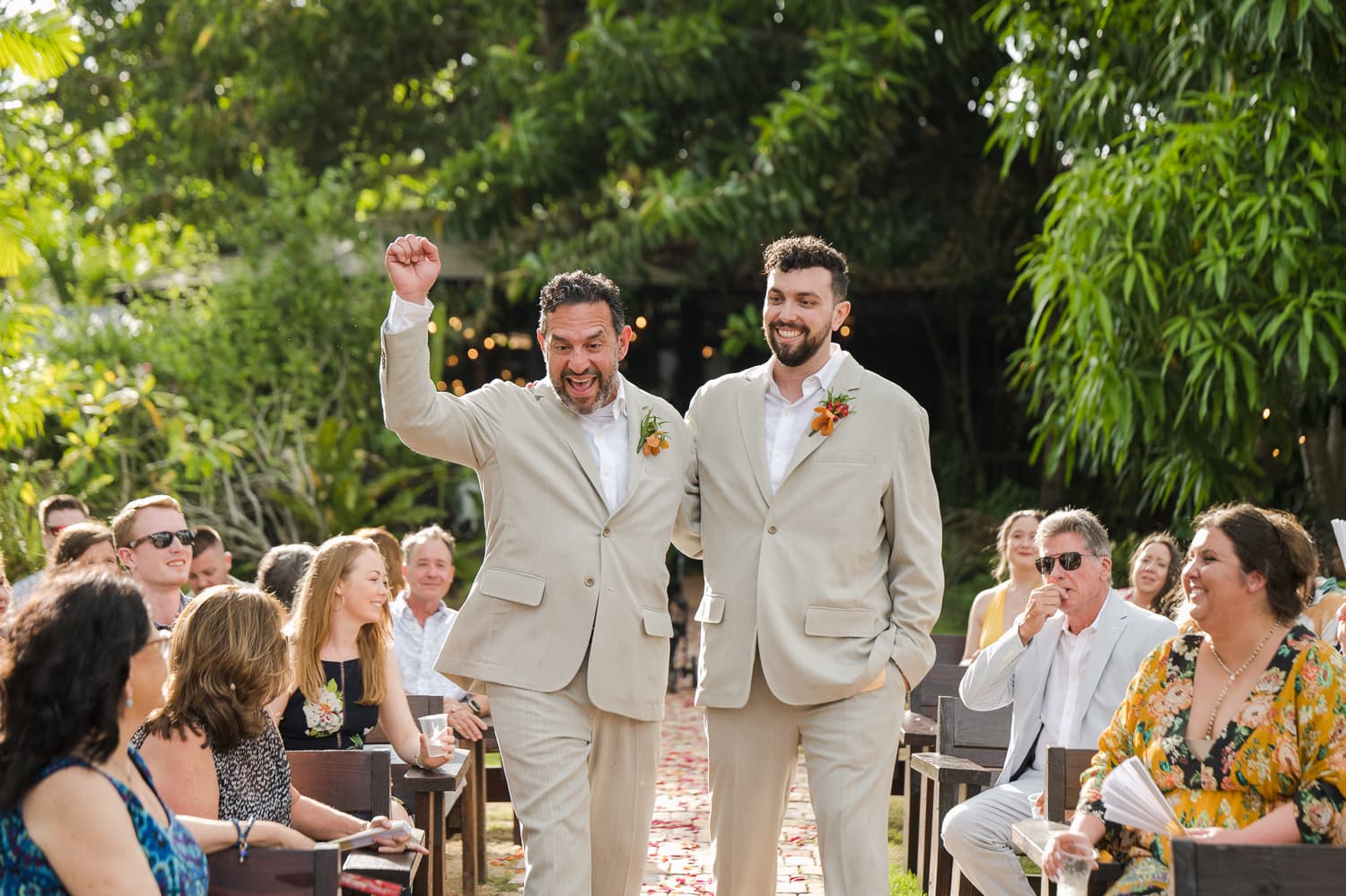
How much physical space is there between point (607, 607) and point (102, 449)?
8.59 m

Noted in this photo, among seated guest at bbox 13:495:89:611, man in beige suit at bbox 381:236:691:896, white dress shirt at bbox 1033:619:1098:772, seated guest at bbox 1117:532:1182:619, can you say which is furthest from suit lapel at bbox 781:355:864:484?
seated guest at bbox 13:495:89:611

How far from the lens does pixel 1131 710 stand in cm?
367

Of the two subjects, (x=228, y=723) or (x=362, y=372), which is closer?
(x=228, y=723)

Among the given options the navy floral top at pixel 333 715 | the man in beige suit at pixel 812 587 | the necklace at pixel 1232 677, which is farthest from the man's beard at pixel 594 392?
the necklace at pixel 1232 677

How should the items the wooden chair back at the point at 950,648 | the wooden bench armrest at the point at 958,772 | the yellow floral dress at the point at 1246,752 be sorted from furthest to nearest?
the wooden chair back at the point at 950,648, the wooden bench armrest at the point at 958,772, the yellow floral dress at the point at 1246,752

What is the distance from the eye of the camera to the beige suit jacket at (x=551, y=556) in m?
3.85

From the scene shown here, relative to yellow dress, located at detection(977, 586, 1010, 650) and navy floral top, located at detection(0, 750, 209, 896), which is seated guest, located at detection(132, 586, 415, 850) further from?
yellow dress, located at detection(977, 586, 1010, 650)

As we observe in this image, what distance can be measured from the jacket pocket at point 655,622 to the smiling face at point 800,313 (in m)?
0.80

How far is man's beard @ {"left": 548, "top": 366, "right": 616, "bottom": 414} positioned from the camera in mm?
4000

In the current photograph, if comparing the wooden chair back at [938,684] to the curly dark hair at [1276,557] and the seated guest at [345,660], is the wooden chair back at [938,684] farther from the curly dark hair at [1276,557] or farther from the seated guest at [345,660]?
the curly dark hair at [1276,557]

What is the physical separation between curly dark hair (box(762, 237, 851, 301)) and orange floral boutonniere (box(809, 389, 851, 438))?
301mm

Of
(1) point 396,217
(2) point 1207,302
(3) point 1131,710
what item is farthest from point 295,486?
(3) point 1131,710

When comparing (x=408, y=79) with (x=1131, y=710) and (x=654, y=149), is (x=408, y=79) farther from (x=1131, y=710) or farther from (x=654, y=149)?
(x=1131, y=710)

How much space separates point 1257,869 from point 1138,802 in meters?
0.36
